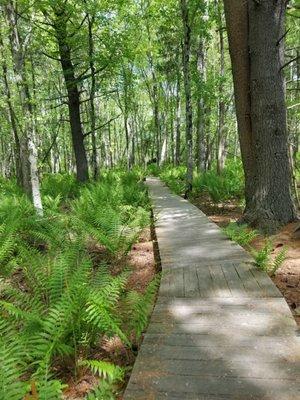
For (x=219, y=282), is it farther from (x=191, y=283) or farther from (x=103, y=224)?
(x=103, y=224)

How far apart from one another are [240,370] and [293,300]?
1.60m

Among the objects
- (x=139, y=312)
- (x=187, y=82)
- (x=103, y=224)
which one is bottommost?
(x=139, y=312)

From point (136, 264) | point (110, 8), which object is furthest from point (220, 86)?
point (136, 264)

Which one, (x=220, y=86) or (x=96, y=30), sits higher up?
(x=96, y=30)

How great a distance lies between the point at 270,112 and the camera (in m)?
6.22

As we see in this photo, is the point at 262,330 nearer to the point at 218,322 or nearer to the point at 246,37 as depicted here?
the point at 218,322

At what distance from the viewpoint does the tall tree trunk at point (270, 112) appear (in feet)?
20.4

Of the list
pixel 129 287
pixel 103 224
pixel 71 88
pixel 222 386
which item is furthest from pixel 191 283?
pixel 71 88

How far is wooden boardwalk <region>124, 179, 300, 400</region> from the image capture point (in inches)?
93.2

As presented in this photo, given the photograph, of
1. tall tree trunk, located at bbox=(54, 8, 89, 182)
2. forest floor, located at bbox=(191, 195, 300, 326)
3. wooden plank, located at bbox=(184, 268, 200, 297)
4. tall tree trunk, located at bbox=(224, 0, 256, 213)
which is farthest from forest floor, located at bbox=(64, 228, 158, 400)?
tall tree trunk, located at bbox=(54, 8, 89, 182)

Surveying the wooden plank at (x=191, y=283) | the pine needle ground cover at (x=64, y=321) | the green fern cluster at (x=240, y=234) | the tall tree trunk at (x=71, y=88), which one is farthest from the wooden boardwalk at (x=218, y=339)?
the tall tree trunk at (x=71, y=88)

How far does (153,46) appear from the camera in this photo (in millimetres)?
23188

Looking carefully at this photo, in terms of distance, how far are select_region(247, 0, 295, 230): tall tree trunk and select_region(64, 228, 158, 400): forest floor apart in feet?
6.90

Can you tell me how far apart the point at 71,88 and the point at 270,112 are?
1045cm
